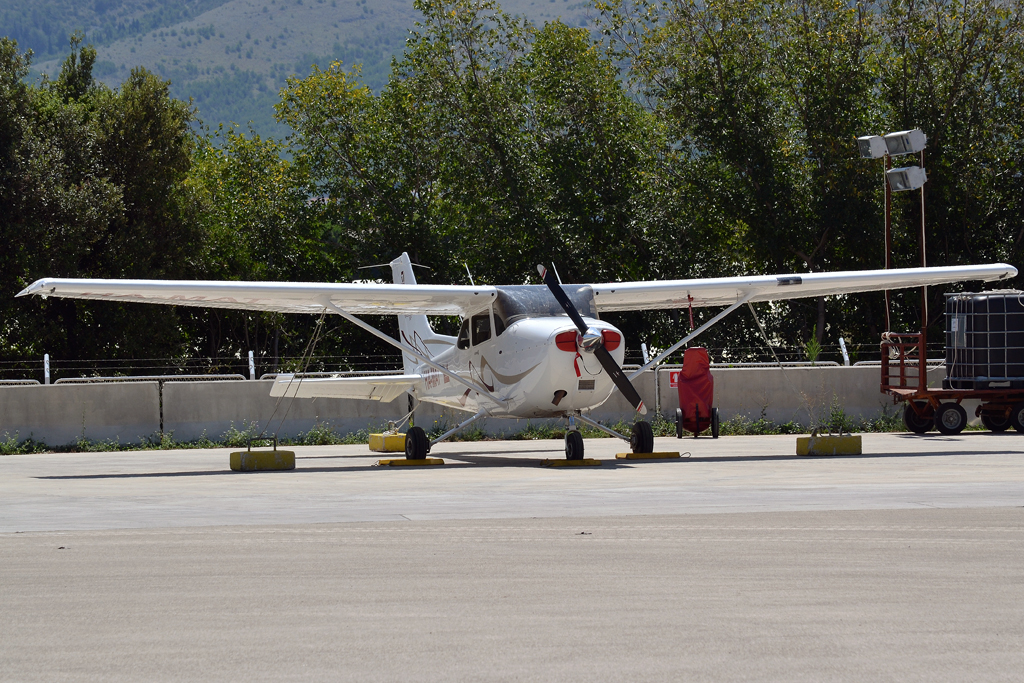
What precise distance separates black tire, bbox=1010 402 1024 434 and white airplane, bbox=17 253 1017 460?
112 inches

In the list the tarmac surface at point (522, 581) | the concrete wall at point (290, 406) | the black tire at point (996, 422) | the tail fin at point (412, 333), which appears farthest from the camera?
the black tire at point (996, 422)

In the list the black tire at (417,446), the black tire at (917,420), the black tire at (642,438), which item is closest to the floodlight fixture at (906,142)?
the black tire at (917,420)

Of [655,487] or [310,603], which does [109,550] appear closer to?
[310,603]

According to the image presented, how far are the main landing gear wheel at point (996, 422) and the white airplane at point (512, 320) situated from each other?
3.16m

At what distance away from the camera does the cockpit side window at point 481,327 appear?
16.2m

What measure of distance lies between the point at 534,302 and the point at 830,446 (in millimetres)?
4536

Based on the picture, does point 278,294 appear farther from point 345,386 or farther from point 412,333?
point 412,333

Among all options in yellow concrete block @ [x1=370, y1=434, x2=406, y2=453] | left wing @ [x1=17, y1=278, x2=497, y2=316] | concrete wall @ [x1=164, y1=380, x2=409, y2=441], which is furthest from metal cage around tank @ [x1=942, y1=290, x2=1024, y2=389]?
concrete wall @ [x1=164, y1=380, x2=409, y2=441]

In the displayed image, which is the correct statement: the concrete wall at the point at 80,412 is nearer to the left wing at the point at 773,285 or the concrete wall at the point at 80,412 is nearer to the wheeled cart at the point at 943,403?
the left wing at the point at 773,285

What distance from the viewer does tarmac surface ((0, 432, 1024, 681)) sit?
452 centimetres

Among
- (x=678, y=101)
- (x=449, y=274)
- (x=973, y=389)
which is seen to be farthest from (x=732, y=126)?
(x=973, y=389)

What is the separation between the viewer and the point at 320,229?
132ft

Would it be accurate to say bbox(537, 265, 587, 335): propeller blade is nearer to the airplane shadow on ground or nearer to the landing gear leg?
the landing gear leg

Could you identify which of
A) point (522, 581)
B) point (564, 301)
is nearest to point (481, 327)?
point (564, 301)
